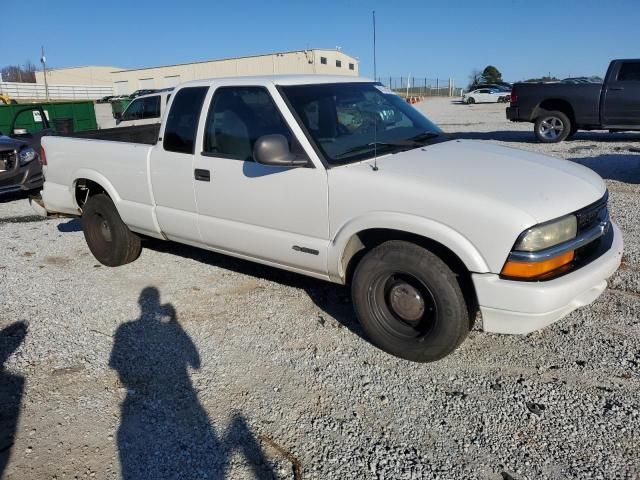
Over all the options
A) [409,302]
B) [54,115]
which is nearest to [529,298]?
[409,302]

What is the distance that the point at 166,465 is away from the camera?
2615 millimetres

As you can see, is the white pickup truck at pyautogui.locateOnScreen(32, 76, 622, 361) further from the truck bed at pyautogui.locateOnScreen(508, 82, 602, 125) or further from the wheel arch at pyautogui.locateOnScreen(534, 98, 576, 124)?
the wheel arch at pyautogui.locateOnScreen(534, 98, 576, 124)

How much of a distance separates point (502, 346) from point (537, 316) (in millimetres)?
778

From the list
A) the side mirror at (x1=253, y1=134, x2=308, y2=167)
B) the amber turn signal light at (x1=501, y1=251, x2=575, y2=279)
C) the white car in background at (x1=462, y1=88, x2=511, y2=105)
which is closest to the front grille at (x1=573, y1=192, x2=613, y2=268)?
the amber turn signal light at (x1=501, y1=251, x2=575, y2=279)

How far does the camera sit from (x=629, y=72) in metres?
12.3

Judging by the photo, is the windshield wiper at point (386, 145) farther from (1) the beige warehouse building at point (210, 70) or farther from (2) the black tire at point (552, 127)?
(1) the beige warehouse building at point (210, 70)

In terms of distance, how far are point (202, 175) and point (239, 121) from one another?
53 centimetres

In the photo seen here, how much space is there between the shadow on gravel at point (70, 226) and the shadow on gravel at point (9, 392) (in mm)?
3111

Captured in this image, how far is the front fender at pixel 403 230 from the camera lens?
2957 mm

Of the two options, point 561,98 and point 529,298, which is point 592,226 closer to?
point 529,298

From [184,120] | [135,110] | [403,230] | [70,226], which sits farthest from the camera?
[135,110]

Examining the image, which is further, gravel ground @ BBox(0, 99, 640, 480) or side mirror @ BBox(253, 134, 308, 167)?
side mirror @ BBox(253, 134, 308, 167)

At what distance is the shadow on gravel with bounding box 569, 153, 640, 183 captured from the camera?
8.77 metres

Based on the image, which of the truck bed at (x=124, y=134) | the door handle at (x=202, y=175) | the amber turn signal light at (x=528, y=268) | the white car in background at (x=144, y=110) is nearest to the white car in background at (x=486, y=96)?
the white car in background at (x=144, y=110)
